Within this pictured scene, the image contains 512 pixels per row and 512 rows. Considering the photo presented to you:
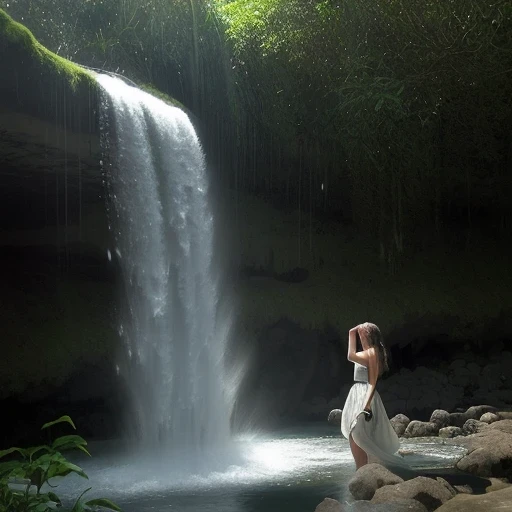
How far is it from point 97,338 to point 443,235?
29.9ft

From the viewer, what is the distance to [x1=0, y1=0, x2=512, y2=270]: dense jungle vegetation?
53.2 feet

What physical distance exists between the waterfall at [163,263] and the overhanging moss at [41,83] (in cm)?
39

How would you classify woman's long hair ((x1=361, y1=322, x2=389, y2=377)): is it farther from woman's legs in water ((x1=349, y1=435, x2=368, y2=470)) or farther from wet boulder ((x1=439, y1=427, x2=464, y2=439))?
wet boulder ((x1=439, y1=427, x2=464, y2=439))

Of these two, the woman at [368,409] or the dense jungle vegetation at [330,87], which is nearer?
the woman at [368,409]

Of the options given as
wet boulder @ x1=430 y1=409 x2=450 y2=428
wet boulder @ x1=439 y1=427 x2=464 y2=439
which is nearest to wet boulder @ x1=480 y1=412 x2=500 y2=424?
wet boulder @ x1=430 y1=409 x2=450 y2=428

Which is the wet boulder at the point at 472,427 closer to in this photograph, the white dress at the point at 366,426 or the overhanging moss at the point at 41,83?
the white dress at the point at 366,426

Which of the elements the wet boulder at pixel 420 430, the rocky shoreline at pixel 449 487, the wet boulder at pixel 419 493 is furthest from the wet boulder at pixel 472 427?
the wet boulder at pixel 419 493

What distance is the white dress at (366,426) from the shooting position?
27.5ft

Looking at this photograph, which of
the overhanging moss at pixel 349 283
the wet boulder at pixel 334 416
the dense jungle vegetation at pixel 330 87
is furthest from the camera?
the overhanging moss at pixel 349 283

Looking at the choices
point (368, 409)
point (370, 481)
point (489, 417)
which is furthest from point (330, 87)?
point (370, 481)

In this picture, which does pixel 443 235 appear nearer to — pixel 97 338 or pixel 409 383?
pixel 409 383

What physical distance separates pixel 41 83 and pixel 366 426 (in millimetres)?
7543

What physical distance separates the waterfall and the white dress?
496 cm

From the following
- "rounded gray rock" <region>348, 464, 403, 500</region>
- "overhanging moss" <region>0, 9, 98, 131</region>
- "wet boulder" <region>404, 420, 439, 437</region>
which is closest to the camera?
"rounded gray rock" <region>348, 464, 403, 500</region>
